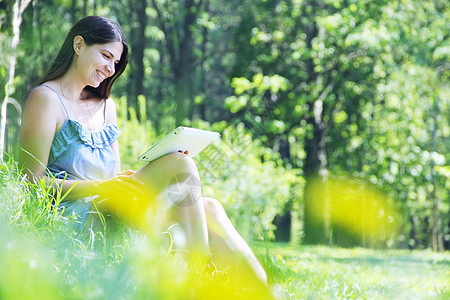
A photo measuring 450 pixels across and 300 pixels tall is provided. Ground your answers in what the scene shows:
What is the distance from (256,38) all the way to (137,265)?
11287 millimetres

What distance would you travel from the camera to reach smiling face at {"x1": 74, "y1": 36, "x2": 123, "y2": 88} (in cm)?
304

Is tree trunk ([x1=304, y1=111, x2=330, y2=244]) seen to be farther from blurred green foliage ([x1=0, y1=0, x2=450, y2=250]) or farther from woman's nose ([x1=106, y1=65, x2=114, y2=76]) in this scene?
woman's nose ([x1=106, y1=65, x2=114, y2=76])

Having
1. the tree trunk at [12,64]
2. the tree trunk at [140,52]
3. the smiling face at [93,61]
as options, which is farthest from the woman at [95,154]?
the tree trunk at [140,52]

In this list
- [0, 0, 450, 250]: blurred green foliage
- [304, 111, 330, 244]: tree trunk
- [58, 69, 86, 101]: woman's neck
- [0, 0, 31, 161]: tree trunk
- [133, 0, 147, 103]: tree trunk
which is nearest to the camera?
[58, 69, 86, 101]: woman's neck

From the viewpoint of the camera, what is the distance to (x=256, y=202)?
960 cm

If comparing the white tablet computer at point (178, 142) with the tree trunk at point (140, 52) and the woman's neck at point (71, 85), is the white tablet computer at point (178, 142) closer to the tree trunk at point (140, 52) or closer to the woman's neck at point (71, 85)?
the woman's neck at point (71, 85)

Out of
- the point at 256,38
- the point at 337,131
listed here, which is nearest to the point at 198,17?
the point at 256,38

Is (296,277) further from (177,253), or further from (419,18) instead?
(419,18)

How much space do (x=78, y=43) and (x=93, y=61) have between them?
12 centimetres

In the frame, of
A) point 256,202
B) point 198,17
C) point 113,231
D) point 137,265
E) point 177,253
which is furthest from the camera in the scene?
point 198,17

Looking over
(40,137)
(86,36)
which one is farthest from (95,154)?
(86,36)

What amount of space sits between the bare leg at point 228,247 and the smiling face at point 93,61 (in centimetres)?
82

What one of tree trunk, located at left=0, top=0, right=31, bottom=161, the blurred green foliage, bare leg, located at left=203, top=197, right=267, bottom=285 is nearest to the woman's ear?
bare leg, located at left=203, top=197, right=267, bottom=285

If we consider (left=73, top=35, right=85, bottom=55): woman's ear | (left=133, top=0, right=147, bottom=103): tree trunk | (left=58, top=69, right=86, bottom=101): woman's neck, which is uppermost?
(left=133, top=0, right=147, bottom=103): tree trunk
